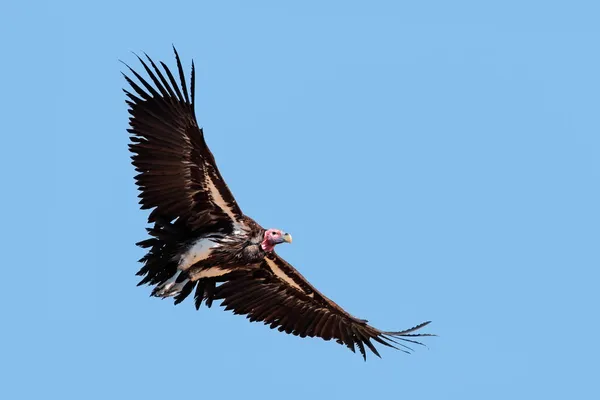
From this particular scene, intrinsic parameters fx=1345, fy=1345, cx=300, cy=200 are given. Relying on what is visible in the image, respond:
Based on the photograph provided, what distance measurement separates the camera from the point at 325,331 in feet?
94.1

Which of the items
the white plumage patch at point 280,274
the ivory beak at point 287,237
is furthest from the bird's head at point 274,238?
the white plumage patch at point 280,274

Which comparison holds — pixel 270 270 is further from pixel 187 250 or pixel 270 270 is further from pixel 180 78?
pixel 180 78

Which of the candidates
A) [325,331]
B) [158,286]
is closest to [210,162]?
[158,286]

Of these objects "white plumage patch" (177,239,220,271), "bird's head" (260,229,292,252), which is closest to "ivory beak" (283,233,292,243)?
"bird's head" (260,229,292,252)

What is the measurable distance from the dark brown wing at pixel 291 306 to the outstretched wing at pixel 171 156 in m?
2.44

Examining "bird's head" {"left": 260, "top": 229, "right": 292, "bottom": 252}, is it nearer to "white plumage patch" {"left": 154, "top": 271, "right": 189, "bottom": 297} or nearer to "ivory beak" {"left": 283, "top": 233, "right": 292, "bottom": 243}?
"ivory beak" {"left": 283, "top": 233, "right": 292, "bottom": 243}

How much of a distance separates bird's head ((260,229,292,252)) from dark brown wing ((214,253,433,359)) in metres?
0.98

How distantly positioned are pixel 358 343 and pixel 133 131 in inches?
287

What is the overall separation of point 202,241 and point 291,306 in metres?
3.33

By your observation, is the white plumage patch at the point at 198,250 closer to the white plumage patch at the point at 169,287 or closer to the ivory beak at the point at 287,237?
the white plumage patch at the point at 169,287

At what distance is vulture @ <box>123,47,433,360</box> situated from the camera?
2483 centimetres

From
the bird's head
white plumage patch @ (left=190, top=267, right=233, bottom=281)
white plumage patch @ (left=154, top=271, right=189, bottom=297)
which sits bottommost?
white plumage patch @ (left=154, top=271, right=189, bottom=297)

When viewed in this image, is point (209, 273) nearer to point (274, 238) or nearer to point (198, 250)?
point (198, 250)

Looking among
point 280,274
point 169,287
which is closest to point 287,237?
point 280,274
